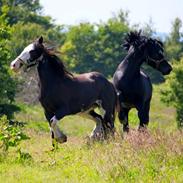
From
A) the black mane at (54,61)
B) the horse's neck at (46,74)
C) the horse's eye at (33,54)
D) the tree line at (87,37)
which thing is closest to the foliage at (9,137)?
the horse's neck at (46,74)

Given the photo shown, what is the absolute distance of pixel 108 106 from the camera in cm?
1373

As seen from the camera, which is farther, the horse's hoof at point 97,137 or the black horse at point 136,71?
the black horse at point 136,71

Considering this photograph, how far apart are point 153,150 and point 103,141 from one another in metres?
2.23

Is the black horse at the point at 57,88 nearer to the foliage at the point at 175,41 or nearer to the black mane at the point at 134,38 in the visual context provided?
the black mane at the point at 134,38

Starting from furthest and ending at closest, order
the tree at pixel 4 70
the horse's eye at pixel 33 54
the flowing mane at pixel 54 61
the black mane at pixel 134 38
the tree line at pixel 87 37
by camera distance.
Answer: the tree line at pixel 87 37, the tree at pixel 4 70, the black mane at pixel 134 38, the flowing mane at pixel 54 61, the horse's eye at pixel 33 54

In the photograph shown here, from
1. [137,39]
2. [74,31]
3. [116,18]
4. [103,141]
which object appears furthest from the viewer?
[116,18]

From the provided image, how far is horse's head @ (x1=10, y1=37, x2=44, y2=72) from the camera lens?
12.0 m

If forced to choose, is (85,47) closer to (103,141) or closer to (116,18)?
(116,18)

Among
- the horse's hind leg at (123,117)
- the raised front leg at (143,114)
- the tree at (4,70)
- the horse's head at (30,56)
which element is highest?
the horse's head at (30,56)

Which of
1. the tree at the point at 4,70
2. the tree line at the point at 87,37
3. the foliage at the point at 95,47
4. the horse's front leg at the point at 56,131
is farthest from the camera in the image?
the foliage at the point at 95,47

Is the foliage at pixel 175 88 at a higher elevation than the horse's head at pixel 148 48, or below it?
below

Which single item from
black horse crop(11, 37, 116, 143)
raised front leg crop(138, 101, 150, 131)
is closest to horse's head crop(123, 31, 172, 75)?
raised front leg crop(138, 101, 150, 131)

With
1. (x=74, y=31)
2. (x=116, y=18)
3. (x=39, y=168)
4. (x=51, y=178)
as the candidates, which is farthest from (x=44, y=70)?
(x=116, y=18)

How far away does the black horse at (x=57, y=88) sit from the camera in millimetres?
12039
